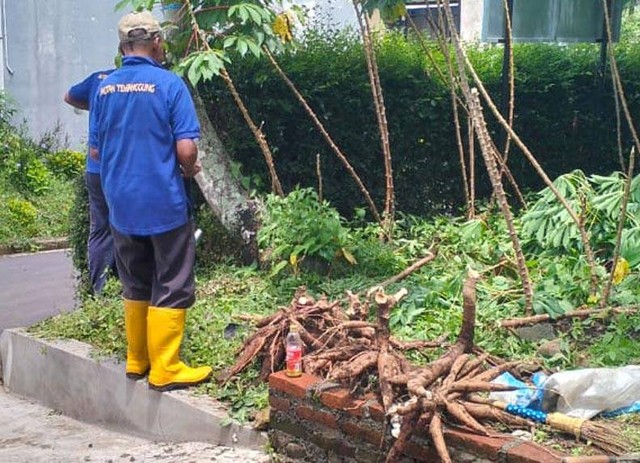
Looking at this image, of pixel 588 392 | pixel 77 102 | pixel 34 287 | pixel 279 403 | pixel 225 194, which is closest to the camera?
pixel 588 392

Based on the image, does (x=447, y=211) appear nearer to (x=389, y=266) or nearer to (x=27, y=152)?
(x=389, y=266)

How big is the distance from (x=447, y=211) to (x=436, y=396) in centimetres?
529

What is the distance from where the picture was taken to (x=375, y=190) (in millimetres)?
8664

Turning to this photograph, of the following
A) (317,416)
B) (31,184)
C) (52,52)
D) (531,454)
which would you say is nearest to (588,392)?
(531,454)

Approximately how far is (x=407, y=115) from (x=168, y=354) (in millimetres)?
4275

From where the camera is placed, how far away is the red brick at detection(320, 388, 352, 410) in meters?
4.26

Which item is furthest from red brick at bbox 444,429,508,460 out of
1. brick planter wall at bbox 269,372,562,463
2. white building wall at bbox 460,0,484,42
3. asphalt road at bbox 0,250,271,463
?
white building wall at bbox 460,0,484,42

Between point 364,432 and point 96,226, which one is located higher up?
point 96,226

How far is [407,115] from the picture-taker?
28.9ft

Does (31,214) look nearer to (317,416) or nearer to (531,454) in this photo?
→ (317,416)

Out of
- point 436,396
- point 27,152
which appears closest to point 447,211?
point 436,396

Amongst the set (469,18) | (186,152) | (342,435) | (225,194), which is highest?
(469,18)

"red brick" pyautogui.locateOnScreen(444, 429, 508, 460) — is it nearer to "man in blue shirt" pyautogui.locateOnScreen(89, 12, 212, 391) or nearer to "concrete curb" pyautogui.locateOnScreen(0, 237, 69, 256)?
"man in blue shirt" pyautogui.locateOnScreen(89, 12, 212, 391)

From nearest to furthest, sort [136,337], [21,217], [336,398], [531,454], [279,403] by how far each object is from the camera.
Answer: [531,454]
[336,398]
[279,403]
[136,337]
[21,217]
